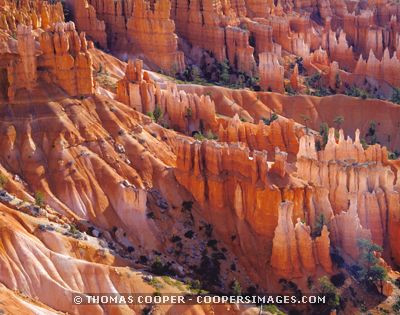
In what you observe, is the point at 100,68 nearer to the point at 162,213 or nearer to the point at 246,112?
the point at 246,112

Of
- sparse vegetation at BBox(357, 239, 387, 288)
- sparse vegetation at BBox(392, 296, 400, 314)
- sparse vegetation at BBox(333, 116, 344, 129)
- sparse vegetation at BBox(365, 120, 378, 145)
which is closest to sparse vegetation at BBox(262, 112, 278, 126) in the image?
sparse vegetation at BBox(333, 116, 344, 129)

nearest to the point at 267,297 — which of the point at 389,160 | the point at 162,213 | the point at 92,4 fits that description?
the point at 162,213

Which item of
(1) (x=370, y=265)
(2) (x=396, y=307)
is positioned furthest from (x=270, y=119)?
(2) (x=396, y=307)

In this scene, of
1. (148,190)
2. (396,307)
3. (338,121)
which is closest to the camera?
(396,307)

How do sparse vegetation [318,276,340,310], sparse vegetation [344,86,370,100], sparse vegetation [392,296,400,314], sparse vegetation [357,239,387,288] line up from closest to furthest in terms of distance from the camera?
sparse vegetation [318,276,340,310], sparse vegetation [392,296,400,314], sparse vegetation [357,239,387,288], sparse vegetation [344,86,370,100]

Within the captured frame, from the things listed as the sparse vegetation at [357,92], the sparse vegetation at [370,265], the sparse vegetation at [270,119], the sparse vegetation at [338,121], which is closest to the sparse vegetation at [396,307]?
the sparse vegetation at [370,265]

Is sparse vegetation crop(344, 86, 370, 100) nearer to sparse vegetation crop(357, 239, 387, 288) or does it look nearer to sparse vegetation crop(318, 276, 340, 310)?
sparse vegetation crop(357, 239, 387, 288)

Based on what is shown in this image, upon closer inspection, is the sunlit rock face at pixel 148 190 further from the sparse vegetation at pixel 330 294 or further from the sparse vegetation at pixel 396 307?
the sparse vegetation at pixel 330 294

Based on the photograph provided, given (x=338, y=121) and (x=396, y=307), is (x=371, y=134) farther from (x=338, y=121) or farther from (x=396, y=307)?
(x=396, y=307)

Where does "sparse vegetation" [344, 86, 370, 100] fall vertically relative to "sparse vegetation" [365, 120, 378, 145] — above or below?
above

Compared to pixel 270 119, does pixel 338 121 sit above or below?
below

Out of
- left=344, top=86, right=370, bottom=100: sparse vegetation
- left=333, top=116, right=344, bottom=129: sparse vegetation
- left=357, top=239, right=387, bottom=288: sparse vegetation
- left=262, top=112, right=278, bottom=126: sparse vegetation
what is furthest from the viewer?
left=344, top=86, right=370, bottom=100: sparse vegetation
